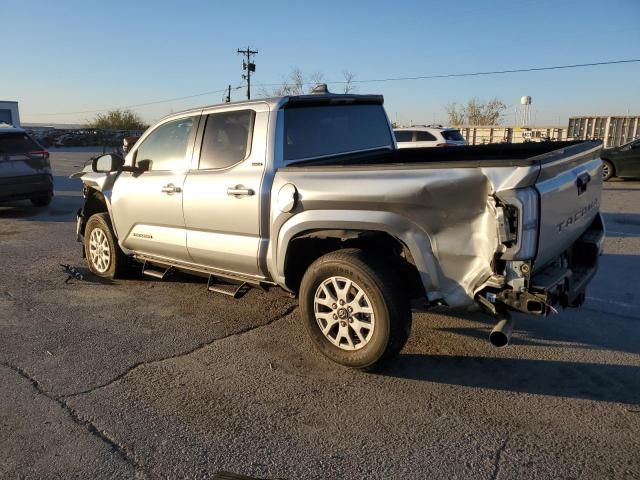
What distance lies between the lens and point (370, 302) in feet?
12.2

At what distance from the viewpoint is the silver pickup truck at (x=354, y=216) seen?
323cm

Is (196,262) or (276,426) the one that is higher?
(196,262)

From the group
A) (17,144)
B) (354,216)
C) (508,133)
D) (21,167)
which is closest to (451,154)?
(354,216)

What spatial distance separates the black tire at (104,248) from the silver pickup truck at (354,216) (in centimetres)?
34

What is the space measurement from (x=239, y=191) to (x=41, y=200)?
31.2ft

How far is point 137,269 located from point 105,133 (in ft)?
155

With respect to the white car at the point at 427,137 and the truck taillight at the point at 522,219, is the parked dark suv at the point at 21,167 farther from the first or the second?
the truck taillight at the point at 522,219

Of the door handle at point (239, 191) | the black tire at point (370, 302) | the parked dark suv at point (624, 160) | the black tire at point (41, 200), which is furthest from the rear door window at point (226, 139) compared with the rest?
the parked dark suv at point (624, 160)

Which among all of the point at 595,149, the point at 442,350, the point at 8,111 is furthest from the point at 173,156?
the point at 8,111

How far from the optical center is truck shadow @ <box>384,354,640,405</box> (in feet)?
11.9

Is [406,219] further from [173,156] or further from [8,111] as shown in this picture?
[8,111]

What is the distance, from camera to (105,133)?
49375mm

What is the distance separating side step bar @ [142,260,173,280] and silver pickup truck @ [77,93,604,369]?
0.09 ft

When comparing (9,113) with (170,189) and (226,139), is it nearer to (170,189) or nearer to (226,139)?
(170,189)
